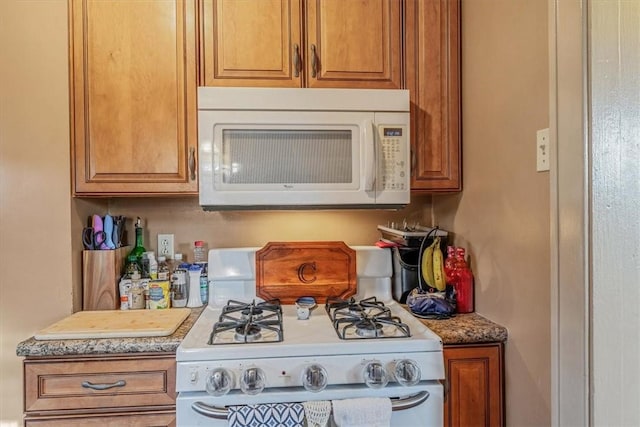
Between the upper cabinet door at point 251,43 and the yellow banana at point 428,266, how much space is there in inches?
34.7

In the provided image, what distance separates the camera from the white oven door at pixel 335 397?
1.16m

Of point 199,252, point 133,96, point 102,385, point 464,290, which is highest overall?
point 133,96

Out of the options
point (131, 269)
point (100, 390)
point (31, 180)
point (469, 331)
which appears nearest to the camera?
point (100, 390)

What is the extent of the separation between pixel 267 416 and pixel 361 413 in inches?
10.4

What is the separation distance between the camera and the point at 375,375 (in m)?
1.17

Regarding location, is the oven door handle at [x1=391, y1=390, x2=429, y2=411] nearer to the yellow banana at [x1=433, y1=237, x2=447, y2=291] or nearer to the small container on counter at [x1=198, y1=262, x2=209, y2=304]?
the yellow banana at [x1=433, y1=237, x2=447, y2=291]

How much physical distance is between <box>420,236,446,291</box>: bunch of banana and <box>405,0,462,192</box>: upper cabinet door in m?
0.24

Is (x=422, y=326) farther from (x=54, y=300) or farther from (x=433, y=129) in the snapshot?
(x=54, y=300)

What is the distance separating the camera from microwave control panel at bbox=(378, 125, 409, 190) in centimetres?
151

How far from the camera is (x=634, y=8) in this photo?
0.84 m

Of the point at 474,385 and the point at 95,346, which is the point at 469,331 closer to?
the point at 474,385

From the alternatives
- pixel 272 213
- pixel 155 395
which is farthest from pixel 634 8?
pixel 155 395

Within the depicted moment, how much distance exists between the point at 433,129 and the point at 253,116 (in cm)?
73

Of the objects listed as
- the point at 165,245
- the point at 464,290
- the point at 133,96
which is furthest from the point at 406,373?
the point at 133,96
